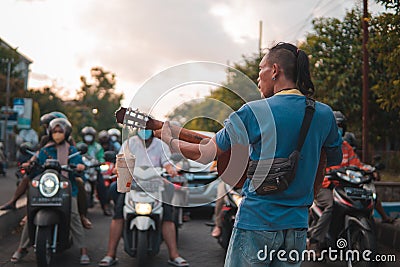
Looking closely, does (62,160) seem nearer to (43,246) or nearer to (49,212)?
(49,212)

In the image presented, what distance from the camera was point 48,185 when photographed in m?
6.01

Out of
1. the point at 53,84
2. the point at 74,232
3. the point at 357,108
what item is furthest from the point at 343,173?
the point at 53,84

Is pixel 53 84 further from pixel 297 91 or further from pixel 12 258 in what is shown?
pixel 297 91

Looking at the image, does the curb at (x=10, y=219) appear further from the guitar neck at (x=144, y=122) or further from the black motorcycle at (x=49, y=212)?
the guitar neck at (x=144, y=122)

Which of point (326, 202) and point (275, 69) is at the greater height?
point (275, 69)

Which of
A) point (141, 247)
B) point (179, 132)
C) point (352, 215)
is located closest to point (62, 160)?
point (141, 247)

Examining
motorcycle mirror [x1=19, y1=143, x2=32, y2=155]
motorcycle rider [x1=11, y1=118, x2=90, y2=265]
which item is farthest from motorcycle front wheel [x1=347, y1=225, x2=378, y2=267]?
motorcycle mirror [x1=19, y1=143, x2=32, y2=155]

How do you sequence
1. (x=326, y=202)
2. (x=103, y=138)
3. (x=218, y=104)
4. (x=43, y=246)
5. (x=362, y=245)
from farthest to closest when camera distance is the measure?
(x=103, y=138) < (x=326, y=202) < (x=43, y=246) < (x=362, y=245) < (x=218, y=104)

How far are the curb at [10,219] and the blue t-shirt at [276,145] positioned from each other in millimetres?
5839

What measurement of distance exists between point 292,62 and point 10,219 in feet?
21.1

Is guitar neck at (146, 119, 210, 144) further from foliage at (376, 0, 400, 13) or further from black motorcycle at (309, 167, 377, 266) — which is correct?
foliage at (376, 0, 400, 13)

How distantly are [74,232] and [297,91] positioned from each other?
442cm

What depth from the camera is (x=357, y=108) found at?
55.3 feet

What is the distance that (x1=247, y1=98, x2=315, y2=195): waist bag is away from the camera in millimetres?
2506
